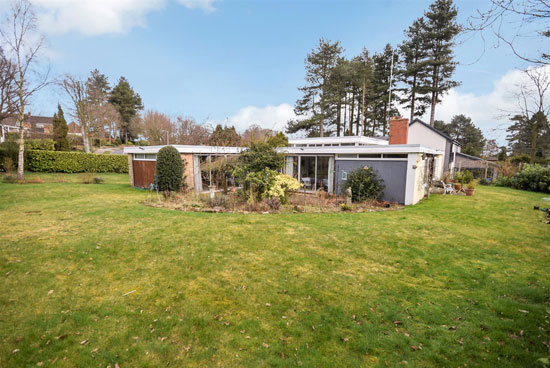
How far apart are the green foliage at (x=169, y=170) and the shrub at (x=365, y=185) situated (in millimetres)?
8995

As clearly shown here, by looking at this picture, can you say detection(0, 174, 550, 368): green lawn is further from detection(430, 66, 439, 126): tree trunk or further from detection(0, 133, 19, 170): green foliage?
detection(430, 66, 439, 126): tree trunk

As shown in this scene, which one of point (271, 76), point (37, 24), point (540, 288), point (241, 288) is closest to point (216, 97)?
point (271, 76)

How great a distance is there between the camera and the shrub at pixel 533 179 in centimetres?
1709

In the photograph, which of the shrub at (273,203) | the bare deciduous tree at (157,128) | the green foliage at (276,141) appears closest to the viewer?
the shrub at (273,203)

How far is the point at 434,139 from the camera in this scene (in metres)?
22.2

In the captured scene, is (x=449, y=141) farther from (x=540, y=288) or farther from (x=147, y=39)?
(x=147, y=39)

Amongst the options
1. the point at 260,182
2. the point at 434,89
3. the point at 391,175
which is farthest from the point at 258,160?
the point at 434,89

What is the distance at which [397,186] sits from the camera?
11.7 meters

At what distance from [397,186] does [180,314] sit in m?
11.1

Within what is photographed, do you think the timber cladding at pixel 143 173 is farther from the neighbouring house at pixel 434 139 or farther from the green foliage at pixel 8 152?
the neighbouring house at pixel 434 139

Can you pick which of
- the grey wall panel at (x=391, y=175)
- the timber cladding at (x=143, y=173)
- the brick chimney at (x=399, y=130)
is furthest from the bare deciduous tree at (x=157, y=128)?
the grey wall panel at (x=391, y=175)

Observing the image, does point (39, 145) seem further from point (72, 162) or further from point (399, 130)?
point (399, 130)

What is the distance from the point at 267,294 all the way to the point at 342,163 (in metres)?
10.6

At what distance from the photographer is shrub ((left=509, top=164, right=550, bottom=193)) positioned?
17.1 m
